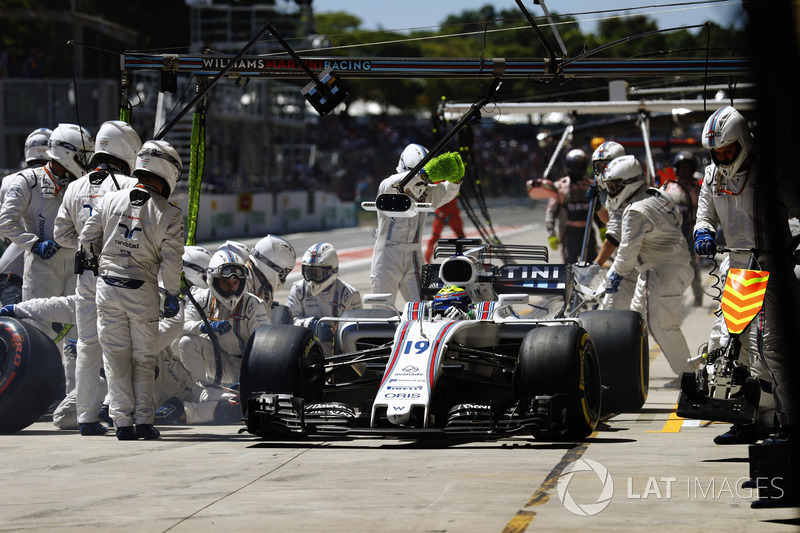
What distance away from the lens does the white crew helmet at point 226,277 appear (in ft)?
28.6

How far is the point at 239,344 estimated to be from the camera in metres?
Answer: 8.88

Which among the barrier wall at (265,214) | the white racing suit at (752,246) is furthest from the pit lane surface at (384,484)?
the barrier wall at (265,214)

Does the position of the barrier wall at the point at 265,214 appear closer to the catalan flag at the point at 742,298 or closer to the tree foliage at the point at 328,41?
the tree foliage at the point at 328,41

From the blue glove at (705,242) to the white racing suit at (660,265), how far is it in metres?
2.20

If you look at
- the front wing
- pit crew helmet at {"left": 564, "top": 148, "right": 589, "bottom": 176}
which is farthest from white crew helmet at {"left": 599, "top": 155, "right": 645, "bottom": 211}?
pit crew helmet at {"left": 564, "top": 148, "right": 589, "bottom": 176}

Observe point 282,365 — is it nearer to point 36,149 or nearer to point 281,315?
point 281,315

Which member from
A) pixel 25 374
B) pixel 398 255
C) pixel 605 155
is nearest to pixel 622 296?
pixel 605 155

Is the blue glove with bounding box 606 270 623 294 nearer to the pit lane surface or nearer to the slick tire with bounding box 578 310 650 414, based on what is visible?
the slick tire with bounding box 578 310 650 414

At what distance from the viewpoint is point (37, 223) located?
9531 millimetres

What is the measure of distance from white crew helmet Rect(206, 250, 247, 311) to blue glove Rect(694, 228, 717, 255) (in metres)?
3.52

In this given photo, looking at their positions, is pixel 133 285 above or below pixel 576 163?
below

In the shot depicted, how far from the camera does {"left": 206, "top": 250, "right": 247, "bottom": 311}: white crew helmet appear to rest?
28.6 ft

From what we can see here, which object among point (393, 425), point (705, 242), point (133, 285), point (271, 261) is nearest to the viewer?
point (393, 425)

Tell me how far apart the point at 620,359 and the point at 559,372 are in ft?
4.46
